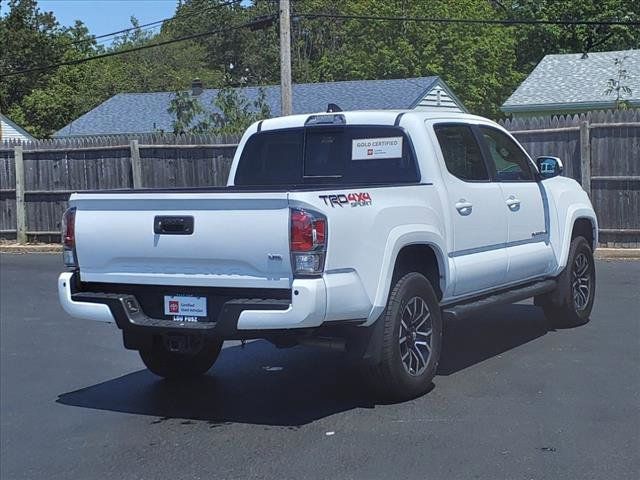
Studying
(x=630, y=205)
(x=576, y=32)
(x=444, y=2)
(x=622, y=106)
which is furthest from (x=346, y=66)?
(x=630, y=205)

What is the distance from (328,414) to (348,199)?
5.04 feet

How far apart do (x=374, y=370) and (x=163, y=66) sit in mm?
56421

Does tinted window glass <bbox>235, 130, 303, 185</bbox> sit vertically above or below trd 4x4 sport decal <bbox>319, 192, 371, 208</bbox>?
above

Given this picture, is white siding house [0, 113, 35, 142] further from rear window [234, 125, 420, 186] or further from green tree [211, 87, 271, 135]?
rear window [234, 125, 420, 186]

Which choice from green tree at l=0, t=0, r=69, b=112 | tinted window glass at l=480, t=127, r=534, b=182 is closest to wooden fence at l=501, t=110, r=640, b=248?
tinted window glass at l=480, t=127, r=534, b=182

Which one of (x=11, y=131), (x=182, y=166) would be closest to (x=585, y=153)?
(x=182, y=166)

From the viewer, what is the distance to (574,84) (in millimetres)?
29422

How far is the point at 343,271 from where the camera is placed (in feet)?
19.1

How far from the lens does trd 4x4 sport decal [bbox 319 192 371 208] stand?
574 cm

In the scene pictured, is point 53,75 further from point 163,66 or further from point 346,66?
point 346,66

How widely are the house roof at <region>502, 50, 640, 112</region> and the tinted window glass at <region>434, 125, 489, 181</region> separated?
20.7 meters

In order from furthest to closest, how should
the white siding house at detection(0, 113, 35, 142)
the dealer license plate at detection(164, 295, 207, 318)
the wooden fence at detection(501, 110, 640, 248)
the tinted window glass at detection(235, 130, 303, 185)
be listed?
the white siding house at detection(0, 113, 35, 142) < the wooden fence at detection(501, 110, 640, 248) < the tinted window glass at detection(235, 130, 303, 185) < the dealer license plate at detection(164, 295, 207, 318)

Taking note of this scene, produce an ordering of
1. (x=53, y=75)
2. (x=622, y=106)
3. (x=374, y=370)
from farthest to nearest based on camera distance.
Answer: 1. (x=53, y=75)
2. (x=622, y=106)
3. (x=374, y=370)

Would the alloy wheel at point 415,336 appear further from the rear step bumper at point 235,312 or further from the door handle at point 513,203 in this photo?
the door handle at point 513,203
